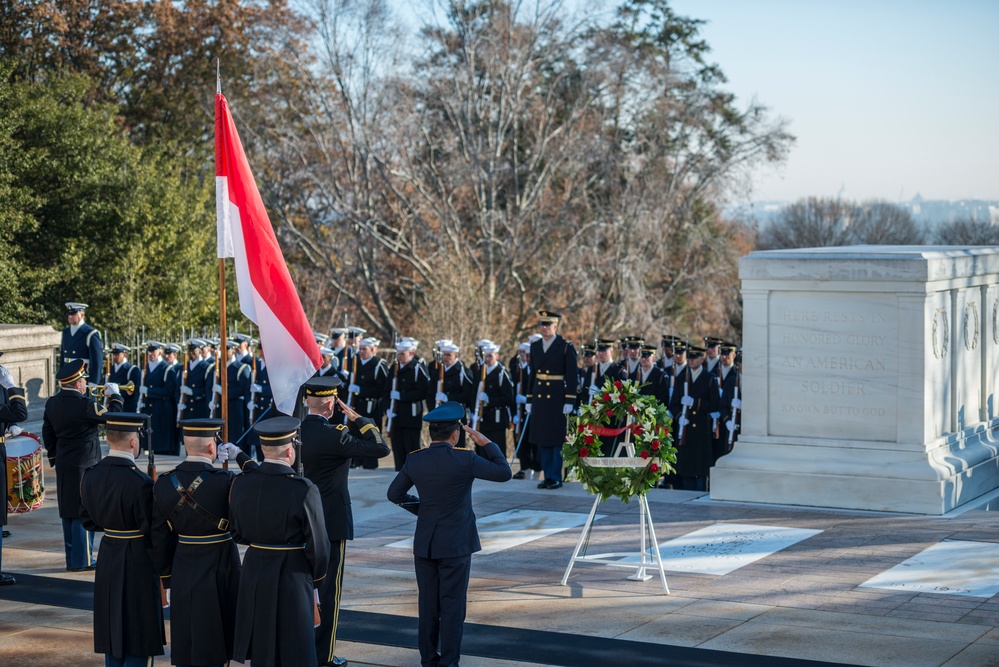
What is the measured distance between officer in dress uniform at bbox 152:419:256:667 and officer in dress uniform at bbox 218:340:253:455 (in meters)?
9.43

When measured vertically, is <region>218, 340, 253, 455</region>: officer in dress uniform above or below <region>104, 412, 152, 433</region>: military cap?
below

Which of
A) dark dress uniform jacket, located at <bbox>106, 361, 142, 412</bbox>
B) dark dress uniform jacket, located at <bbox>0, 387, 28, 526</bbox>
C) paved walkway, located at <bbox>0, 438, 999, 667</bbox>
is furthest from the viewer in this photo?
dark dress uniform jacket, located at <bbox>106, 361, 142, 412</bbox>

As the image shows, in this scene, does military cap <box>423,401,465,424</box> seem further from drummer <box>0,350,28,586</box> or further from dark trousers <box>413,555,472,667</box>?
drummer <box>0,350,28,586</box>

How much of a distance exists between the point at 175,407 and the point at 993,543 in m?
11.3

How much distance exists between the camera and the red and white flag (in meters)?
8.30

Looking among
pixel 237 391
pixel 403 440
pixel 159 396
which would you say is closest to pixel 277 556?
pixel 403 440

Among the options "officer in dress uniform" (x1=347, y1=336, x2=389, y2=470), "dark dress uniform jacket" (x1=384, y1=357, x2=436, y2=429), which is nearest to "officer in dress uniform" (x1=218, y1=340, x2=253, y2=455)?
"officer in dress uniform" (x1=347, y1=336, x2=389, y2=470)

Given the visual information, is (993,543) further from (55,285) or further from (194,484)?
(55,285)

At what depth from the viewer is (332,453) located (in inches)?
294

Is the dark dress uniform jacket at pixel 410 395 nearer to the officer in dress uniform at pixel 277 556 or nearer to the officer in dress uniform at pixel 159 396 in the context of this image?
the officer in dress uniform at pixel 159 396

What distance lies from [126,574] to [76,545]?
359 centimetres

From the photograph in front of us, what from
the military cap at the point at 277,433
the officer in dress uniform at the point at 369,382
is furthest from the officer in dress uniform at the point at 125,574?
the officer in dress uniform at the point at 369,382

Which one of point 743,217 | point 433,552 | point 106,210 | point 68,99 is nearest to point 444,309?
point 106,210

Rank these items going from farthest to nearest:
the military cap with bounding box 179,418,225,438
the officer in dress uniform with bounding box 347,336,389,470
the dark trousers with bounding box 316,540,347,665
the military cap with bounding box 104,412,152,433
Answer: the officer in dress uniform with bounding box 347,336,389,470
the dark trousers with bounding box 316,540,347,665
the military cap with bounding box 104,412,152,433
the military cap with bounding box 179,418,225,438
